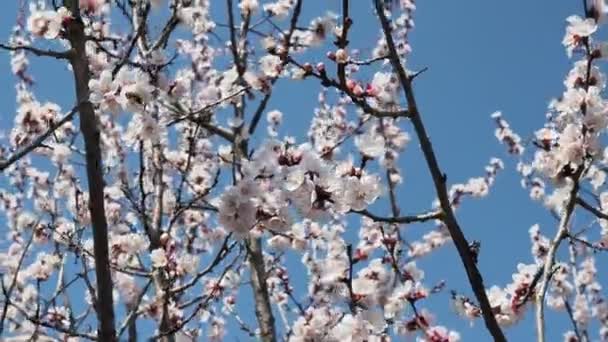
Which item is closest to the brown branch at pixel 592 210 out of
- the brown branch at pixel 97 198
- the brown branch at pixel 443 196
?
the brown branch at pixel 443 196

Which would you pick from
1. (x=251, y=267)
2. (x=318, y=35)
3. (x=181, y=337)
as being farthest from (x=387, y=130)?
(x=181, y=337)

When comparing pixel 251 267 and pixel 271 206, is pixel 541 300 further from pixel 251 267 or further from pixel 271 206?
pixel 251 267

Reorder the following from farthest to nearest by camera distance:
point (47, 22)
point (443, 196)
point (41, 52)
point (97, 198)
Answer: point (47, 22)
point (41, 52)
point (97, 198)
point (443, 196)

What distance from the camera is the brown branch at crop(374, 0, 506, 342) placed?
2355 mm

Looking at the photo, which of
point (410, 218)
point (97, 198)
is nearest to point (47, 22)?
point (97, 198)

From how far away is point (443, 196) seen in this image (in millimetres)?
2418

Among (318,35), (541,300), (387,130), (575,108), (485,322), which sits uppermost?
(387,130)

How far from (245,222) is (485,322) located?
1.01 m

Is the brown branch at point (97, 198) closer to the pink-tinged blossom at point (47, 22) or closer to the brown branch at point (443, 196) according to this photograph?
the pink-tinged blossom at point (47, 22)

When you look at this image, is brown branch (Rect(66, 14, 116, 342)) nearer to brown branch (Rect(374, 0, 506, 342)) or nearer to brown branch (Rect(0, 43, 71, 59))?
brown branch (Rect(0, 43, 71, 59))

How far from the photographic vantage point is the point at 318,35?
5758mm

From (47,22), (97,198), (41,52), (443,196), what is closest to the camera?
(443,196)

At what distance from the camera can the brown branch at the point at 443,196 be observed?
2.36 metres

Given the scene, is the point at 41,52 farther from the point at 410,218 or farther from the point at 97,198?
the point at 410,218
